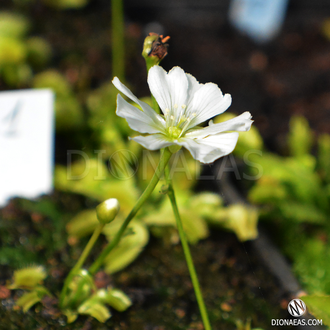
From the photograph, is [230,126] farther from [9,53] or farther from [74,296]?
[9,53]

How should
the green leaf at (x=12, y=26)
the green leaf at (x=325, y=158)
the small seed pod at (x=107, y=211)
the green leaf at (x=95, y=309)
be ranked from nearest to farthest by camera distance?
1. the small seed pod at (x=107, y=211)
2. the green leaf at (x=95, y=309)
3. the green leaf at (x=325, y=158)
4. the green leaf at (x=12, y=26)

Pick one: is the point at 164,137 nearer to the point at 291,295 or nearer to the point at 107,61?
the point at 291,295

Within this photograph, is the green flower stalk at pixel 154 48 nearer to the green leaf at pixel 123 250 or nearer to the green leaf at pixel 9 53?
the green leaf at pixel 123 250

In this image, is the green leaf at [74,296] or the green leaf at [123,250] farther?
the green leaf at [123,250]

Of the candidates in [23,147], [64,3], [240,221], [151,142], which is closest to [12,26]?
[64,3]

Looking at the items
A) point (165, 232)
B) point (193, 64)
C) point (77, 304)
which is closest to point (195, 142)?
point (77, 304)

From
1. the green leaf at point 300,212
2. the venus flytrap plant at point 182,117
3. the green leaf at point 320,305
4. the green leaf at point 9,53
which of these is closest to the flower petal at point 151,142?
the venus flytrap plant at point 182,117

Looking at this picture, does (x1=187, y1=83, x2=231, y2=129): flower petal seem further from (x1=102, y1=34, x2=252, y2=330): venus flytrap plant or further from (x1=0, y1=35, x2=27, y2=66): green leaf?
(x1=0, y1=35, x2=27, y2=66): green leaf
